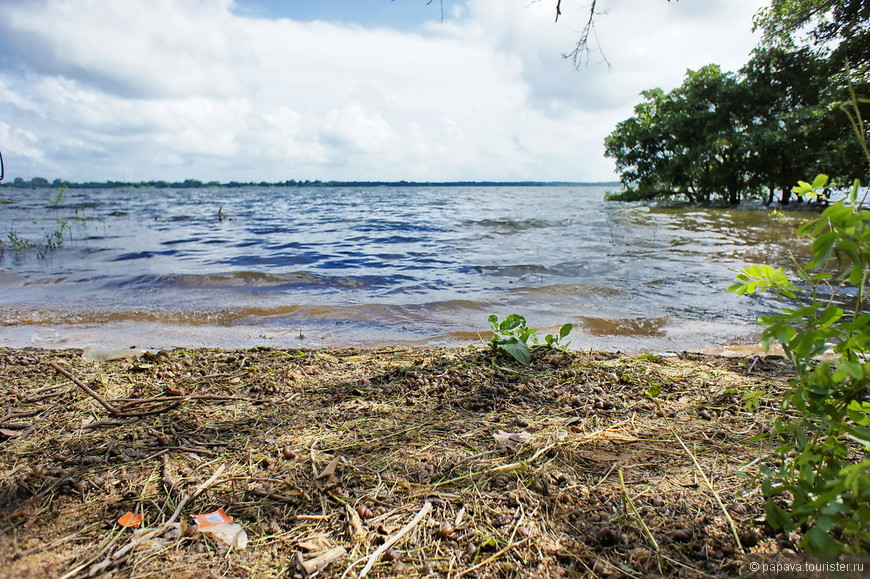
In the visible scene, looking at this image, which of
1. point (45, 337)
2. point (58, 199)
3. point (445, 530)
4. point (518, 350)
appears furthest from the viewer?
point (58, 199)

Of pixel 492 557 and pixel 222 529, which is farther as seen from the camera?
pixel 222 529

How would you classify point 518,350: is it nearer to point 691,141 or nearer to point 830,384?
point 830,384

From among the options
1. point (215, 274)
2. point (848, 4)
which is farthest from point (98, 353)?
point (848, 4)

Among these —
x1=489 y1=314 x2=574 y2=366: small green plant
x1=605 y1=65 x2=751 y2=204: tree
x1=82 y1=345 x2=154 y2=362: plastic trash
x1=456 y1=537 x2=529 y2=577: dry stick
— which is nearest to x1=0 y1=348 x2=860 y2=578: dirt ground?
x1=456 y1=537 x2=529 y2=577: dry stick

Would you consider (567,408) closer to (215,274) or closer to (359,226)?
(215,274)

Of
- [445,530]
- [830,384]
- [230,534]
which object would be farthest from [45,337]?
[830,384]

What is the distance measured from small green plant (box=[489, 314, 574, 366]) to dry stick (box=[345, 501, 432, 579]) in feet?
5.41

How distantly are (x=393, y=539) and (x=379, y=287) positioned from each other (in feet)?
20.0

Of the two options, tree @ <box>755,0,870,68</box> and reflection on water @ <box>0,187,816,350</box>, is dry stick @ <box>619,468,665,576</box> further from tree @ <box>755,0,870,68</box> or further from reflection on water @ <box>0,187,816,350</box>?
tree @ <box>755,0,870,68</box>

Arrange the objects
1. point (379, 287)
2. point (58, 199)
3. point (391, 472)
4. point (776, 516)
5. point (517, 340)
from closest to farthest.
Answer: point (776, 516) → point (391, 472) → point (517, 340) → point (379, 287) → point (58, 199)

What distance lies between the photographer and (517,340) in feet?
10.8

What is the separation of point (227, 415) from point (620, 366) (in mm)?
2440

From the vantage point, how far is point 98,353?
3500 mm

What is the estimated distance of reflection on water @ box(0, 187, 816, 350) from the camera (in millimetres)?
5117
